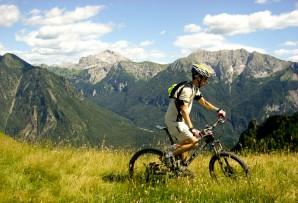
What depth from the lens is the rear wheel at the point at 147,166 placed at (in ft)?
33.9

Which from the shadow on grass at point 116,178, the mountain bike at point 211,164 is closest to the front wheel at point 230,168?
the mountain bike at point 211,164

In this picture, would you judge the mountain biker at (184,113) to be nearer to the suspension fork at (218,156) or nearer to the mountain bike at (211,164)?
the mountain bike at (211,164)

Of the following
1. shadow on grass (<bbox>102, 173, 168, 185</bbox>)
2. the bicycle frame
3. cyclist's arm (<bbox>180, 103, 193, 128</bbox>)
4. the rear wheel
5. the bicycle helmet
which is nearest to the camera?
cyclist's arm (<bbox>180, 103, 193, 128</bbox>)

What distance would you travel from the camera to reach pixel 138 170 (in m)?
11.4

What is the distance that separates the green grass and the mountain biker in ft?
2.81

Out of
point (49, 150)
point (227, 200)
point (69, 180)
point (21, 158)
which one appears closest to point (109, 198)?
point (69, 180)

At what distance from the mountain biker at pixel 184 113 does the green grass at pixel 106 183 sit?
0.86 metres

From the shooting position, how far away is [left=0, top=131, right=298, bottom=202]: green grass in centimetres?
835

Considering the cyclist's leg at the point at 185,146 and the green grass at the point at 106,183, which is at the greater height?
the cyclist's leg at the point at 185,146

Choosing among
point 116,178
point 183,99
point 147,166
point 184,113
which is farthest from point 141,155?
point 183,99

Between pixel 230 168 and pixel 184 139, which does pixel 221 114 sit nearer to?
pixel 184 139

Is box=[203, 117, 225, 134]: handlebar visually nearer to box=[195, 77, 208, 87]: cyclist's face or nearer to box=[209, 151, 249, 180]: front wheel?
box=[209, 151, 249, 180]: front wheel

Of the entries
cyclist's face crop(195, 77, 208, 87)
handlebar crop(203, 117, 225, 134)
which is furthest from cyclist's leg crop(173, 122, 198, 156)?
cyclist's face crop(195, 77, 208, 87)

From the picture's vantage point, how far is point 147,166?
10.5 meters
